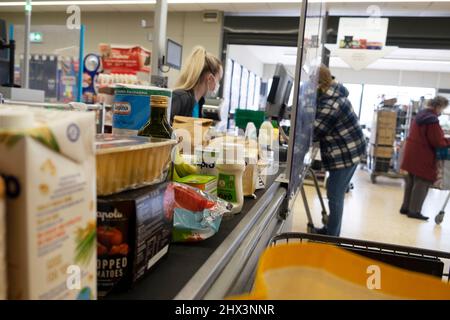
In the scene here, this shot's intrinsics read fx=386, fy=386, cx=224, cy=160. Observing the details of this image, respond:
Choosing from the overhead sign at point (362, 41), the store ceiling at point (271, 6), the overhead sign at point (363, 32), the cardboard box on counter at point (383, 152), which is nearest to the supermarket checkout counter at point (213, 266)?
the overhead sign at point (362, 41)

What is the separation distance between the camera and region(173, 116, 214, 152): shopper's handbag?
124 cm

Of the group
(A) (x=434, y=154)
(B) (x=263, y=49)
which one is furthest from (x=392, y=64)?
(A) (x=434, y=154)

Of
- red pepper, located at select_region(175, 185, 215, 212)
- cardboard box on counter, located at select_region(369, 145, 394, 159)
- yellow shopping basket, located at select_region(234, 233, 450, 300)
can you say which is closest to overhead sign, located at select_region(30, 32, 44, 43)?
red pepper, located at select_region(175, 185, 215, 212)

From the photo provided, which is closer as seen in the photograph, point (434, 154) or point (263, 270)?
point (263, 270)

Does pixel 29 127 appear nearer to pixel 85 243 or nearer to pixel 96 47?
pixel 85 243

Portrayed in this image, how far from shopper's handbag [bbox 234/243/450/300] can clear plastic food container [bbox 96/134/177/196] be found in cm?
24

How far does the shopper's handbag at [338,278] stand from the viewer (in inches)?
23.0

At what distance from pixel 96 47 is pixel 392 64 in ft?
31.0

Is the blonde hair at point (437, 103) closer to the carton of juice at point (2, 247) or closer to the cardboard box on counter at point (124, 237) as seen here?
the cardboard box on counter at point (124, 237)

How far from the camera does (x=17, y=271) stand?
1.14ft

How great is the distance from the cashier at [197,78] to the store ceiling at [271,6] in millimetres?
4421

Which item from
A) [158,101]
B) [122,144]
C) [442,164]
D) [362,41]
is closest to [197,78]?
[158,101]

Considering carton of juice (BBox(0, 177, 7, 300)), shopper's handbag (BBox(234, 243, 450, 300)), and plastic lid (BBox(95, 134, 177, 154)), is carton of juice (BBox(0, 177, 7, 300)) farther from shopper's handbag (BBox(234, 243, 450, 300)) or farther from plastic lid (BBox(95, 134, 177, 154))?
shopper's handbag (BBox(234, 243, 450, 300))

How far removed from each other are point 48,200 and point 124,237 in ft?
0.61
